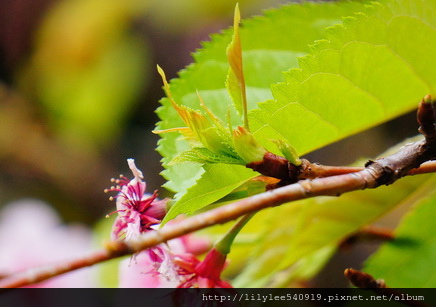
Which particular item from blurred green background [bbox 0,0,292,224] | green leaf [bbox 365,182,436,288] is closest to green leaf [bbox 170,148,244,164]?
green leaf [bbox 365,182,436,288]

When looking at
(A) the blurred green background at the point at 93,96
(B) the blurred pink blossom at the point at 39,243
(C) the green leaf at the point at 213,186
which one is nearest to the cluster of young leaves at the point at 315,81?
(C) the green leaf at the point at 213,186

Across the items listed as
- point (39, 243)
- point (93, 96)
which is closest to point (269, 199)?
point (39, 243)

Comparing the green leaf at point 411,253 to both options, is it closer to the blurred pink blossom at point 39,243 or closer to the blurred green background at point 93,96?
the blurred pink blossom at point 39,243

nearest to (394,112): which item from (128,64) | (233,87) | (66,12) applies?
(233,87)

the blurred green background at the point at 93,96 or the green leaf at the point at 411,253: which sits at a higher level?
the blurred green background at the point at 93,96

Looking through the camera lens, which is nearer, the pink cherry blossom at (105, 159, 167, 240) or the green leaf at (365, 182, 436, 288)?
the pink cherry blossom at (105, 159, 167, 240)

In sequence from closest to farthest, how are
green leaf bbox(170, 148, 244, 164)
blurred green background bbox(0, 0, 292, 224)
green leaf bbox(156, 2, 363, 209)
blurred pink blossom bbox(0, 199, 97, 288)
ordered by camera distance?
green leaf bbox(170, 148, 244, 164), green leaf bbox(156, 2, 363, 209), blurred pink blossom bbox(0, 199, 97, 288), blurred green background bbox(0, 0, 292, 224)

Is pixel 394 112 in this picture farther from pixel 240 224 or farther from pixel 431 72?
pixel 240 224

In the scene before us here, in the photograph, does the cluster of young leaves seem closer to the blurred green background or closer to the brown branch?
the brown branch

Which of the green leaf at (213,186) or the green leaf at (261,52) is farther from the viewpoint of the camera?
the green leaf at (261,52)

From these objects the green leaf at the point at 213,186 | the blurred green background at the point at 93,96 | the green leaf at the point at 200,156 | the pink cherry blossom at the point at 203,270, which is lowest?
the pink cherry blossom at the point at 203,270
